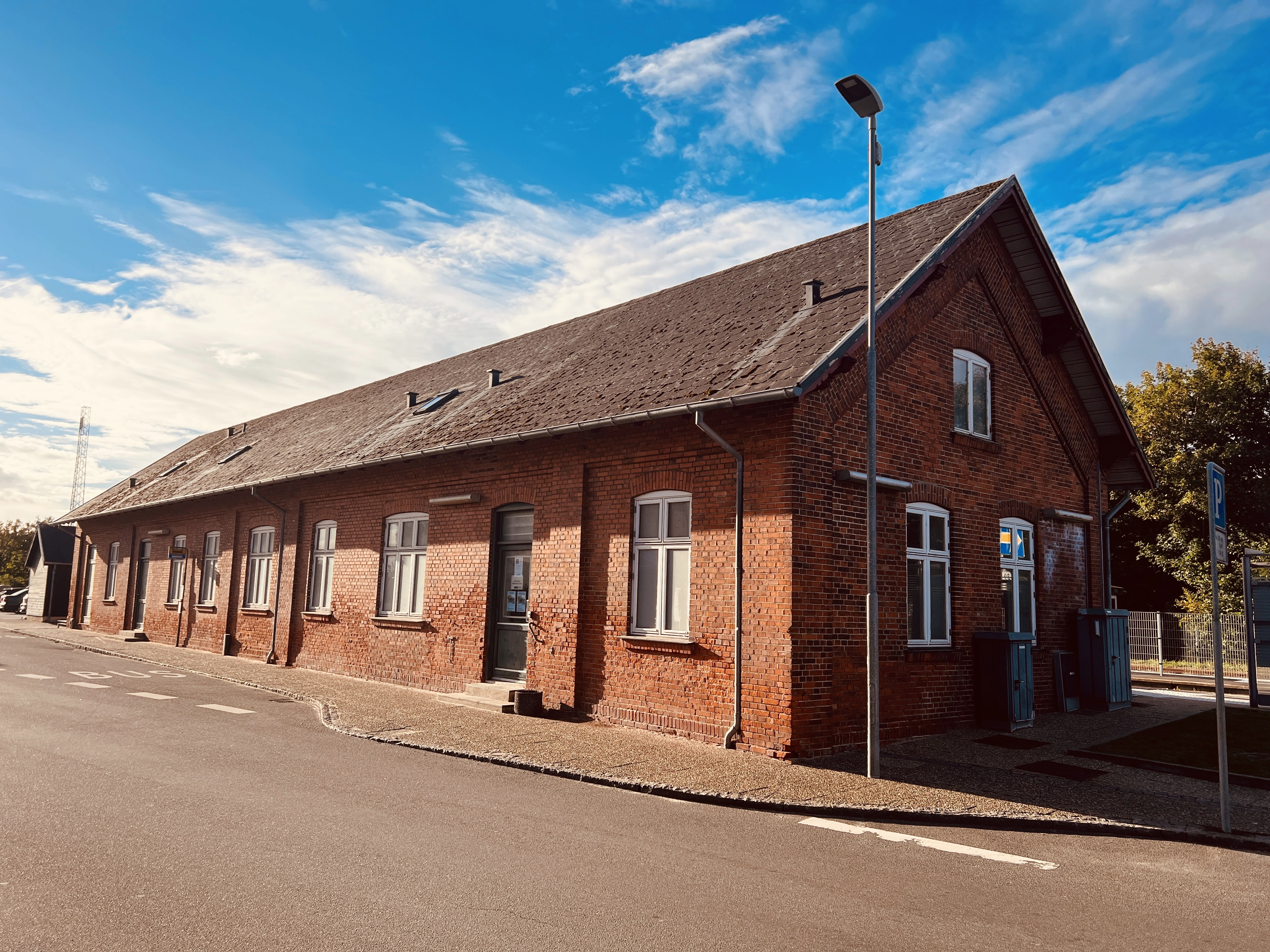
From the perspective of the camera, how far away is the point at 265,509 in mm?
20312

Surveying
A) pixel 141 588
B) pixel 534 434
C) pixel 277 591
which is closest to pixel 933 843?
pixel 534 434

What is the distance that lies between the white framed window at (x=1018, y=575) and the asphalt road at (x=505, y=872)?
6.67 metres

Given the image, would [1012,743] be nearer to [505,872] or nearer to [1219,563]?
[1219,563]

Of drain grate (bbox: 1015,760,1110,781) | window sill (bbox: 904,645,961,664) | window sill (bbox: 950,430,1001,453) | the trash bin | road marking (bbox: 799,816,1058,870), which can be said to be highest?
window sill (bbox: 950,430,1001,453)

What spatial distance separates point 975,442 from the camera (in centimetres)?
1302

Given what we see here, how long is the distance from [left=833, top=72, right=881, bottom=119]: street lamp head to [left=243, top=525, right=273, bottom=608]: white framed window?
15792 millimetres

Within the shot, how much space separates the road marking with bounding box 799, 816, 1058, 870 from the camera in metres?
6.24

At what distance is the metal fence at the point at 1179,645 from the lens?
2370cm

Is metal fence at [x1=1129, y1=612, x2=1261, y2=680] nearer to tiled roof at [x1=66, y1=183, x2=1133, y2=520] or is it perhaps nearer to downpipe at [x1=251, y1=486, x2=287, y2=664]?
tiled roof at [x1=66, y1=183, x2=1133, y2=520]

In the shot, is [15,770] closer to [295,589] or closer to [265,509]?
[295,589]

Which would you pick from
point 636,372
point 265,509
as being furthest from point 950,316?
point 265,509

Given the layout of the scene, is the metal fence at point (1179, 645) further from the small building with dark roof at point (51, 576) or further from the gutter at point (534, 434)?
the small building with dark roof at point (51, 576)

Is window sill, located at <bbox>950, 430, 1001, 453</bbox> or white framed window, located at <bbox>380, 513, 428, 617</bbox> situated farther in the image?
white framed window, located at <bbox>380, 513, 428, 617</bbox>

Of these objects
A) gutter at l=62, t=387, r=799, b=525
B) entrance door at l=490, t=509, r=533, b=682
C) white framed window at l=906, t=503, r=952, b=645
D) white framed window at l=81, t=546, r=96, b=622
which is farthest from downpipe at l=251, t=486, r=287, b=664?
white framed window at l=81, t=546, r=96, b=622
